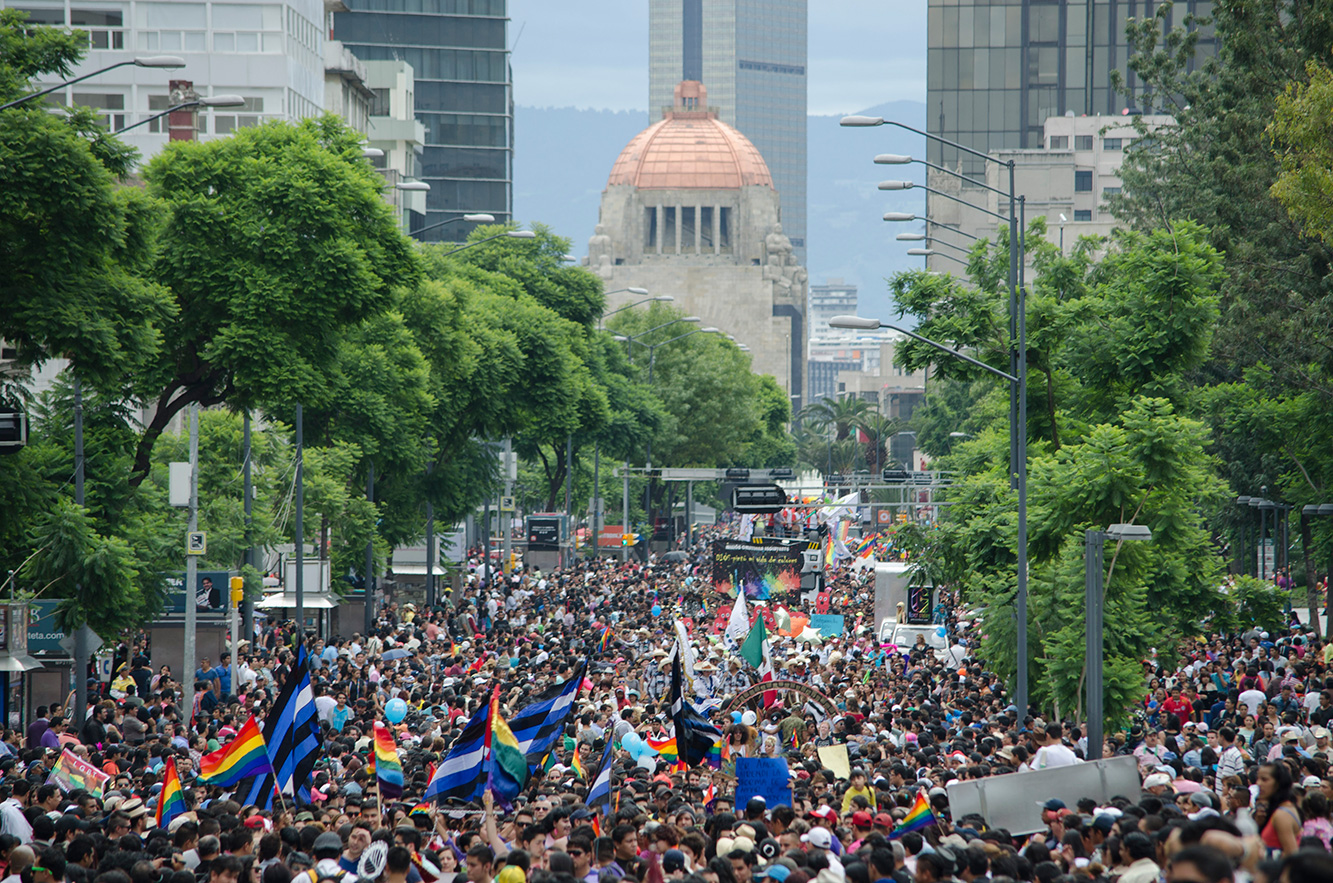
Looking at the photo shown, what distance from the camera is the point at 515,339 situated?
4781cm

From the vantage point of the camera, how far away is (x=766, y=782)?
14672mm

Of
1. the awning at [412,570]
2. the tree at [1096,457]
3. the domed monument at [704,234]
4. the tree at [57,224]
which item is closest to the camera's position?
the tree at [57,224]

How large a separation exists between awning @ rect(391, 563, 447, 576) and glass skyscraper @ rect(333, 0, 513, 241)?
59.1 m

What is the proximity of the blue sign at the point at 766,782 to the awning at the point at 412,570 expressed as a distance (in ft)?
109

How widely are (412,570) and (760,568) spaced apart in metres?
9.75

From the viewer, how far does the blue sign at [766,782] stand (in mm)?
14656

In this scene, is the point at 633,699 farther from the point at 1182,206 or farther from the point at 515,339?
the point at 515,339

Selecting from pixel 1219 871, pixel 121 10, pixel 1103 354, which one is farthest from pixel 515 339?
pixel 1219 871

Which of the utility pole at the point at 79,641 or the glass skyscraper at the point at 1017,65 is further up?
the glass skyscraper at the point at 1017,65

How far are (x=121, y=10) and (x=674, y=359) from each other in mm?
36562

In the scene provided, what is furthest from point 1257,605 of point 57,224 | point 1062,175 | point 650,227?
point 650,227

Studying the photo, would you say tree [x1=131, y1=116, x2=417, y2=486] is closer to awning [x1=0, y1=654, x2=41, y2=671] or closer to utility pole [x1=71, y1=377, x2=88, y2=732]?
utility pole [x1=71, y1=377, x2=88, y2=732]

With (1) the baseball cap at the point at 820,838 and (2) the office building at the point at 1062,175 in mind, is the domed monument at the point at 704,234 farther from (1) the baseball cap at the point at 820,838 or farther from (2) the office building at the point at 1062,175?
(1) the baseball cap at the point at 820,838

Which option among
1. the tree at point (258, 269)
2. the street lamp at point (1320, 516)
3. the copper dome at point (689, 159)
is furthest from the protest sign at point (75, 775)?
the copper dome at point (689, 159)
